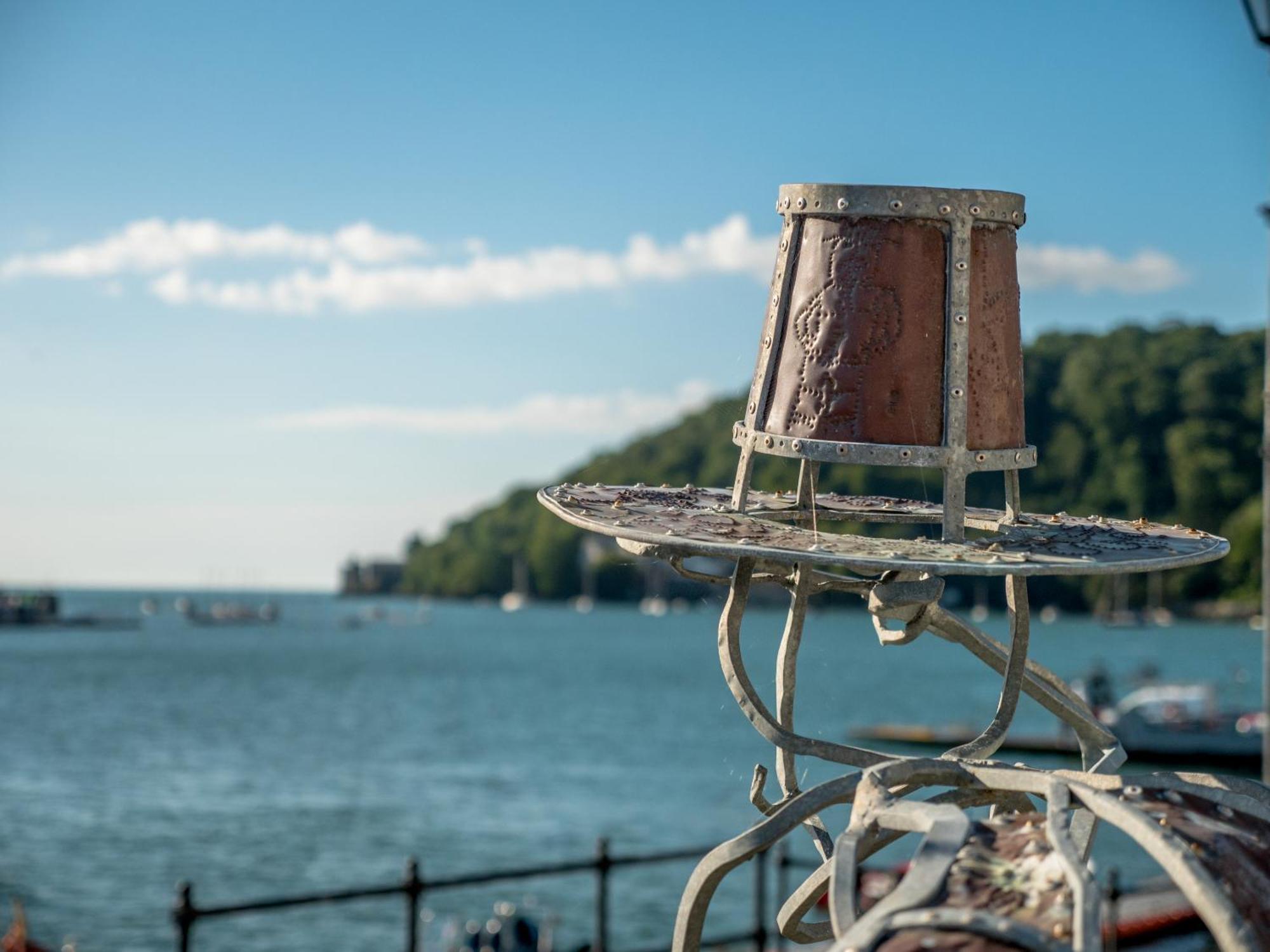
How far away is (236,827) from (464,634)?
123 meters

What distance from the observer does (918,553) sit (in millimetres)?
4129

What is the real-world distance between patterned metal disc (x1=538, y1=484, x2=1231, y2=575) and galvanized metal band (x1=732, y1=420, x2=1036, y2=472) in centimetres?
20

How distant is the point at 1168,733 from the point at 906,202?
171 feet

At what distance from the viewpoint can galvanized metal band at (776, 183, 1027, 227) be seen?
15.1 ft

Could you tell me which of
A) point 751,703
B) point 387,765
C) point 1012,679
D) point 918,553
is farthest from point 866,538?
point 387,765

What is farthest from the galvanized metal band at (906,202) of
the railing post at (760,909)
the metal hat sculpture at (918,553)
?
the railing post at (760,909)

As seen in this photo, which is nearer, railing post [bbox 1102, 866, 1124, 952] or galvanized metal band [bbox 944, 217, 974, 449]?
galvanized metal band [bbox 944, 217, 974, 449]

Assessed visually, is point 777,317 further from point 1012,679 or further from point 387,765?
point 387,765

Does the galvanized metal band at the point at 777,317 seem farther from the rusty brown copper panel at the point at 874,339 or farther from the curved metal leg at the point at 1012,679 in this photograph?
the curved metal leg at the point at 1012,679

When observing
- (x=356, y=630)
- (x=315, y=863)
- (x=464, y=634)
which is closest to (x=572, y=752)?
(x=315, y=863)

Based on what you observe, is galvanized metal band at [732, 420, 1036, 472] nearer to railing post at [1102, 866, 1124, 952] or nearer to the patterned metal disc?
the patterned metal disc

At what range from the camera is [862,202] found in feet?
15.2

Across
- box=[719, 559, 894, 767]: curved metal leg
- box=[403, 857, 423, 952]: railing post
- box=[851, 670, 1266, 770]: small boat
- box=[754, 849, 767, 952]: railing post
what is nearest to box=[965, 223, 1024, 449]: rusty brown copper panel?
box=[719, 559, 894, 767]: curved metal leg

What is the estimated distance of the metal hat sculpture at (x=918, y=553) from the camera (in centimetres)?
373
